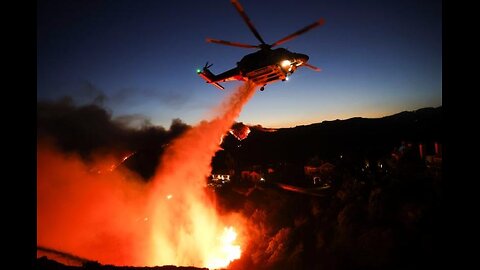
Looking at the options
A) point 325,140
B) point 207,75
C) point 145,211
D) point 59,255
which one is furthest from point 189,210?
point 325,140

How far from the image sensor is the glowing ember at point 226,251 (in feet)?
89.6

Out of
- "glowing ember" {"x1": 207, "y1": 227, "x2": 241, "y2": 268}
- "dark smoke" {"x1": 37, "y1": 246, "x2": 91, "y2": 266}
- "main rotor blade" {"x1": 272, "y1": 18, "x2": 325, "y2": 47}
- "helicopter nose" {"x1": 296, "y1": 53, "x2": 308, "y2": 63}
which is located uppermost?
"helicopter nose" {"x1": 296, "y1": 53, "x2": 308, "y2": 63}

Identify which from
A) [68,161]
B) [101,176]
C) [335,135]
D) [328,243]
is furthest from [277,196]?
[335,135]

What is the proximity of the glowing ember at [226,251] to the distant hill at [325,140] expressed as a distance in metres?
33.1

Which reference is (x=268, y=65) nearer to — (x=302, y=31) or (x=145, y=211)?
(x=302, y=31)

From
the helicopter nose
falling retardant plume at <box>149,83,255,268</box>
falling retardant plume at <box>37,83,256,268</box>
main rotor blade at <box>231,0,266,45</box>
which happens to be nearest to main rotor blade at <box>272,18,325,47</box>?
main rotor blade at <box>231,0,266,45</box>

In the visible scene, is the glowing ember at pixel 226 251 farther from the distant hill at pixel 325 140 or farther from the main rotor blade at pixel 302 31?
the distant hill at pixel 325 140

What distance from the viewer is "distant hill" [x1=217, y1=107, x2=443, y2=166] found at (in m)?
68.6

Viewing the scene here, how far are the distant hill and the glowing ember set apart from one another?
33142 millimetres

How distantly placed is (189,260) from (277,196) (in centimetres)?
1087

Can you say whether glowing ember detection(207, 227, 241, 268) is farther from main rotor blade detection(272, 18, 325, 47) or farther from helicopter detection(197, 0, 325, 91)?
main rotor blade detection(272, 18, 325, 47)

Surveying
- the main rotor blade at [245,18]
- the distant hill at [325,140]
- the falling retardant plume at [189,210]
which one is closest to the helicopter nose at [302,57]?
the main rotor blade at [245,18]

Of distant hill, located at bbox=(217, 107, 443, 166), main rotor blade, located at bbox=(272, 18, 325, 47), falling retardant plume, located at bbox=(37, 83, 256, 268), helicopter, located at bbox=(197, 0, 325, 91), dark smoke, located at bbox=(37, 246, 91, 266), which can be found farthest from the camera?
distant hill, located at bbox=(217, 107, 443, 166)

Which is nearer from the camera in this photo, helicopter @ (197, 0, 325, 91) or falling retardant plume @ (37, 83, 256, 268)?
helicopter @ (197, 0, 325, 91)
